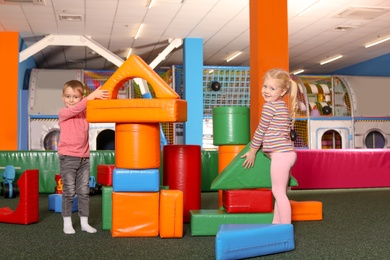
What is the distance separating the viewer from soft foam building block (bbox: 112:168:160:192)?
10.8ft

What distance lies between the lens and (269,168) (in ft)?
11.1

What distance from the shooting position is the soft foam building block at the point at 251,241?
253cm

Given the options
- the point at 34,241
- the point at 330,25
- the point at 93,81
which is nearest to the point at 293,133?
the point at 34,241

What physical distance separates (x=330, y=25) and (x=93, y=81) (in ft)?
16.6

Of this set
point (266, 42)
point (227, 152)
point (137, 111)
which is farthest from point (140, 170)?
point (266, 42)

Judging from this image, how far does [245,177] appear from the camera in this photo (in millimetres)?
3381

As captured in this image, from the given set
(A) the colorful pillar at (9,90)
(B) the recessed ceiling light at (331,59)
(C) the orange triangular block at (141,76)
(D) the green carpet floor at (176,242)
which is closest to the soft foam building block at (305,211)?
(D) the green carpet floor at (176,242)

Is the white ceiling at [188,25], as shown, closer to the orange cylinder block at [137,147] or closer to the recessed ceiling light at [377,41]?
the recessed ceiling light at [377,41]

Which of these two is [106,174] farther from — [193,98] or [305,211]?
[193,98]

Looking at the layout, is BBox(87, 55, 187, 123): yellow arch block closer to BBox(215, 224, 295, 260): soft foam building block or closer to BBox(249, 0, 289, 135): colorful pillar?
BBox(215, 224, 295, 260): soft foam building block

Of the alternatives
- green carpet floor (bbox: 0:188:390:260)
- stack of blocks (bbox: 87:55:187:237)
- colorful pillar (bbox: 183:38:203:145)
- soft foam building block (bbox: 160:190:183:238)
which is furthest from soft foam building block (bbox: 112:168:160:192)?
colorful pillar (bbox: 183:38:203:145)

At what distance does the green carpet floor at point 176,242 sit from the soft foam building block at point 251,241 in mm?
50

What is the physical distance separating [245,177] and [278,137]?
426 mm

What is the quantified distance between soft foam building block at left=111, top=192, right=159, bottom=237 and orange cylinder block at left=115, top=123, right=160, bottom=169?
0.20 metres
